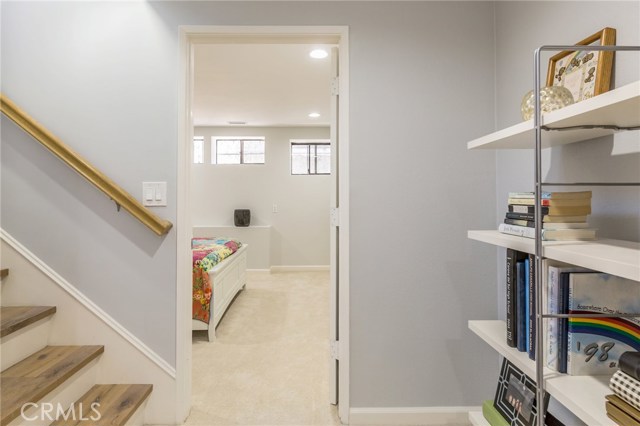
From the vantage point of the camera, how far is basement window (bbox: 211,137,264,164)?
21.0 ft

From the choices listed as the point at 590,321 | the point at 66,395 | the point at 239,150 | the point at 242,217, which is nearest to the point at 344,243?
the point at 590,321

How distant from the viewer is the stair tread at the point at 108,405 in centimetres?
161

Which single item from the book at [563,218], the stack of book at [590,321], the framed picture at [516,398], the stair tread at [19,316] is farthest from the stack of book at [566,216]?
the stair tread at [19,316]

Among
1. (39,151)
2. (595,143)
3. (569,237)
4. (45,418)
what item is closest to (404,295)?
(569,237)

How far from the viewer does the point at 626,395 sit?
0.80 meters

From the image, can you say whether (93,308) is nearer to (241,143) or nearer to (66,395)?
(66,395)

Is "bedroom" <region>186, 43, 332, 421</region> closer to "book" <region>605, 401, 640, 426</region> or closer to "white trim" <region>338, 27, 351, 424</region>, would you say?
"white trim" <region>338, 27, 351, 424</region>

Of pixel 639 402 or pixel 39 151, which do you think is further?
pixel 39 151

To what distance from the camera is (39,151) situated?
6.21 ft

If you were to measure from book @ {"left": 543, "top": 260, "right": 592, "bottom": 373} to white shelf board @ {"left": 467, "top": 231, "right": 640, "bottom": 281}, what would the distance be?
8cm

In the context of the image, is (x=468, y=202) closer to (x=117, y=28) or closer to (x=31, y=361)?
(x=117, y=28)

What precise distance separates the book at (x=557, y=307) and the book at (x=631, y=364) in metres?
0.22

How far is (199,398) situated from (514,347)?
1.79 meters

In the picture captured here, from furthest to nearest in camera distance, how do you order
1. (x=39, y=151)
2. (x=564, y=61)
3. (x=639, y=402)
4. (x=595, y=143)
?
(x=39, y=151) < (x=564, y=61) < (x=595, y=143) < (x=639, y=402)
